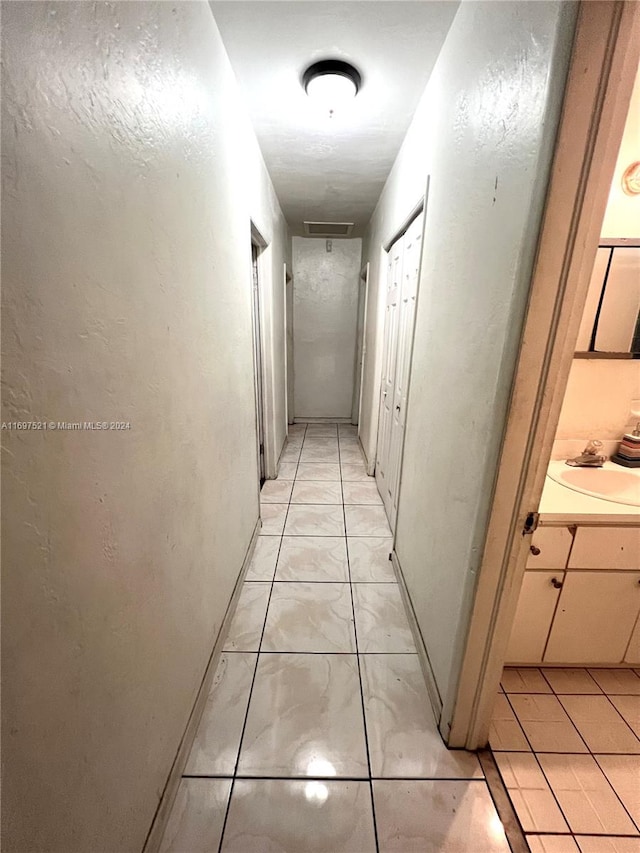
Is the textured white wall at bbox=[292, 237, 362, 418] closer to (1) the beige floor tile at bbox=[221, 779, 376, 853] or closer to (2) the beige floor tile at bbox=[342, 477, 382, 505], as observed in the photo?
(2) the beige floor tile at bbox=[342, 477, 382, 505]

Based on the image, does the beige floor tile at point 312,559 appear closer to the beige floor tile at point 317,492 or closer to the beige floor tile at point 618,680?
the beige floor tile at point 317,492

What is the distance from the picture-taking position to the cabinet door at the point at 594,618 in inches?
51.1

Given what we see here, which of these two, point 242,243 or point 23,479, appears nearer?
point 23,479

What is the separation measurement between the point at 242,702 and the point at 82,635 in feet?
3.21

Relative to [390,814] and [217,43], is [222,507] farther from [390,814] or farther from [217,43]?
[217,43]

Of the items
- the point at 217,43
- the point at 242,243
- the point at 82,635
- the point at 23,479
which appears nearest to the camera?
the point at 23,479

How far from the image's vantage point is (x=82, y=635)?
0.64m

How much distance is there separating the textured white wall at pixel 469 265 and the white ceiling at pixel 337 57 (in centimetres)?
12

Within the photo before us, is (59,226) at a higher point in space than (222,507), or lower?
higher

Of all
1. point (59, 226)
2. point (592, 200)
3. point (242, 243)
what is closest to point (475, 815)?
point (592, 200)

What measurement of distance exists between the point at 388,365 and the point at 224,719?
231 cm

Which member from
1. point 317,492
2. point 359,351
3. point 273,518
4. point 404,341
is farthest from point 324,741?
point 359,351

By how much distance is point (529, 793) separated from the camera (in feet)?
3.55

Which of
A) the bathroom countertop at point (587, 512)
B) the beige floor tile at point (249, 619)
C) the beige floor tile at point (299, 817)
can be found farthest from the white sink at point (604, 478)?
the beige floor tile at point (249, 619)
